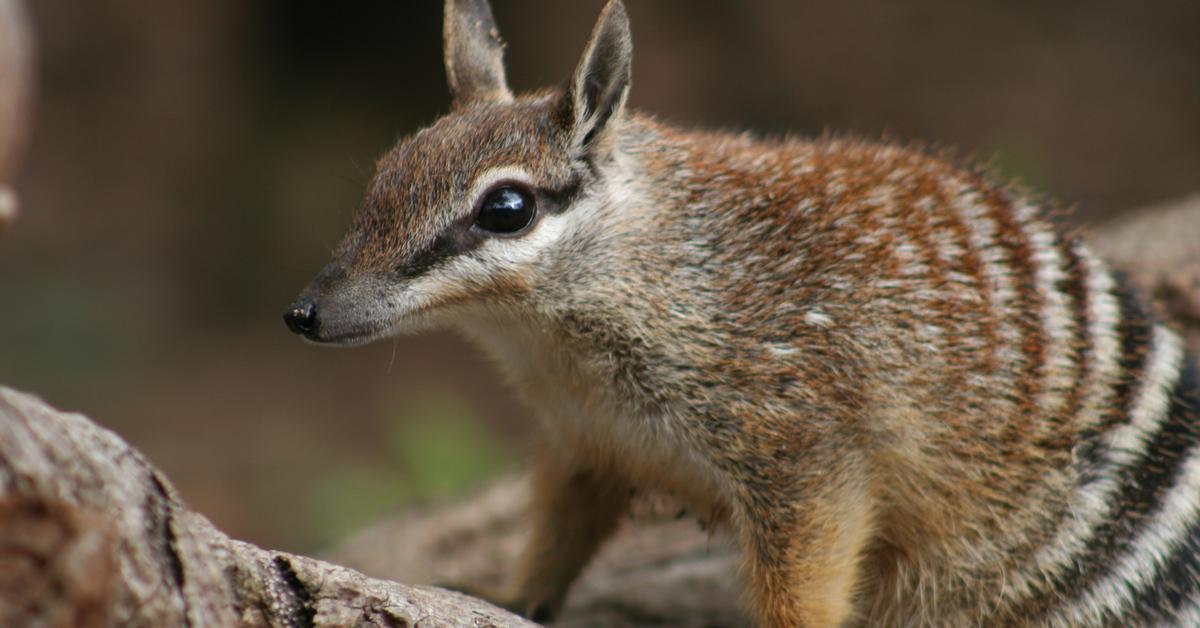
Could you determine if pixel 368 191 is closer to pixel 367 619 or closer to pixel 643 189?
pixel 643 189

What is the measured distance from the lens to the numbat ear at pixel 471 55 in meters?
4.38

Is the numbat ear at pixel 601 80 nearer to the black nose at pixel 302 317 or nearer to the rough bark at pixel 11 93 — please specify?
the black nose at pixel 302 317

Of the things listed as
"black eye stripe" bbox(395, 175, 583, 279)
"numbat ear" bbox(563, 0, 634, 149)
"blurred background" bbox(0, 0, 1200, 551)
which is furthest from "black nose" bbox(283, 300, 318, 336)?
"blurred background" bbox(0, 0, 1200, 551)

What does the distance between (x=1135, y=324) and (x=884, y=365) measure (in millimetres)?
1017

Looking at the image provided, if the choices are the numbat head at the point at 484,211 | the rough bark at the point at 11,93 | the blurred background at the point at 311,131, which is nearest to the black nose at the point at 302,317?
the numbat head at the point at 484,211

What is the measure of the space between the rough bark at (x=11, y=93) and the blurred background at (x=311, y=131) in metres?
8.17

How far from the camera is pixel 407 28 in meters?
12.0

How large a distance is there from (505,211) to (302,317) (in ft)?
2.21

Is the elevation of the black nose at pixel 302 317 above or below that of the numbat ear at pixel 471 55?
below

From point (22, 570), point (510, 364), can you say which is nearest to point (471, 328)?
point (510, 364)

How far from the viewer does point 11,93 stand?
1.70 metres

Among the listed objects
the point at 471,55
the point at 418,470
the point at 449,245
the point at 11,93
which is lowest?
the point at 418,470

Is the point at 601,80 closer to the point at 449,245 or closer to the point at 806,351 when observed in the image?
the point at 449,245

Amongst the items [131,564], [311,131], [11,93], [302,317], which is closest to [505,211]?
[302,317]
